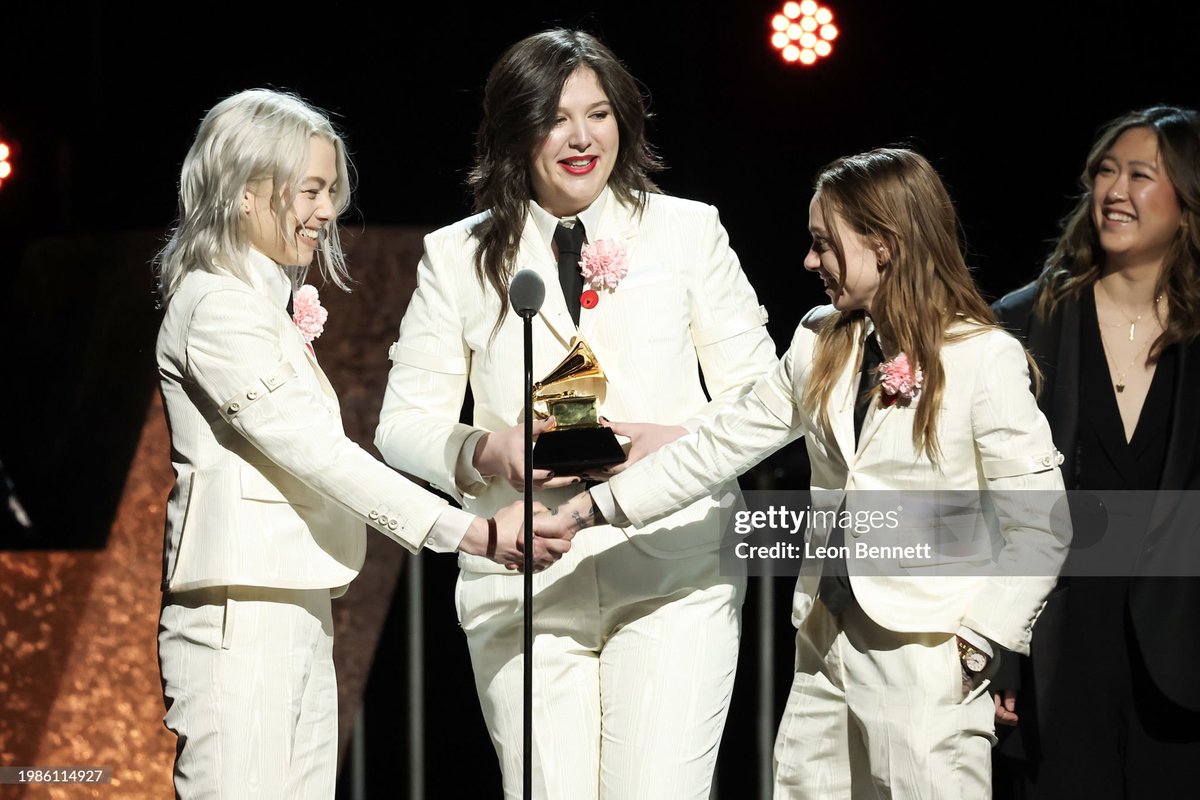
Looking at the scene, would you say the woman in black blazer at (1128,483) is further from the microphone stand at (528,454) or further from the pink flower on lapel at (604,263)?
the microphone stand at (528,454)

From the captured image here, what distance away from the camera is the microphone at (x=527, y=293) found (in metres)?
2.32

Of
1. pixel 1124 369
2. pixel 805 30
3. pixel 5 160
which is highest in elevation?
pixel 805 30

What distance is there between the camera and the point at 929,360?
2.41 metres

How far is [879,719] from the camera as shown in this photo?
241 cm

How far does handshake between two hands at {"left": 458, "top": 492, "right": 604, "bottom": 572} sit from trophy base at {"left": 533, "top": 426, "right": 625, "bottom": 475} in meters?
0.12

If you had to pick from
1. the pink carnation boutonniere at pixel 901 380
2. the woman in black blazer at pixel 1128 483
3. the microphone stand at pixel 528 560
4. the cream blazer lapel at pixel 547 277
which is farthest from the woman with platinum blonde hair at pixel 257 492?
the woman in black blazer at pixel 1128 483

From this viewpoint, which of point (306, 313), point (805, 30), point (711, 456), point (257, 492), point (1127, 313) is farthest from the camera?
point (805, 30)

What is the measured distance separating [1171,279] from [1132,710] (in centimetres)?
95

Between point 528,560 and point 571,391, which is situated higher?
point 571,391

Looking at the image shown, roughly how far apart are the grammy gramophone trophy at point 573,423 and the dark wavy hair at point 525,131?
0.68 feet

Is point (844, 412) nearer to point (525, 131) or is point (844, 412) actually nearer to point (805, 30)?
point (525, 131)

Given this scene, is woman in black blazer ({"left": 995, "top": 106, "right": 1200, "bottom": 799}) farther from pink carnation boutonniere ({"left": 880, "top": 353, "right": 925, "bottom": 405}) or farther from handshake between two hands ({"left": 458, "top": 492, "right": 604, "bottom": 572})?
handshake between two hands ({"left": 458, "top": 492, "right": 604, "bottom": 572})

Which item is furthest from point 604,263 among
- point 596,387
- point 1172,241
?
point 1172,241

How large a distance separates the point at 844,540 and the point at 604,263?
2.38 feet
